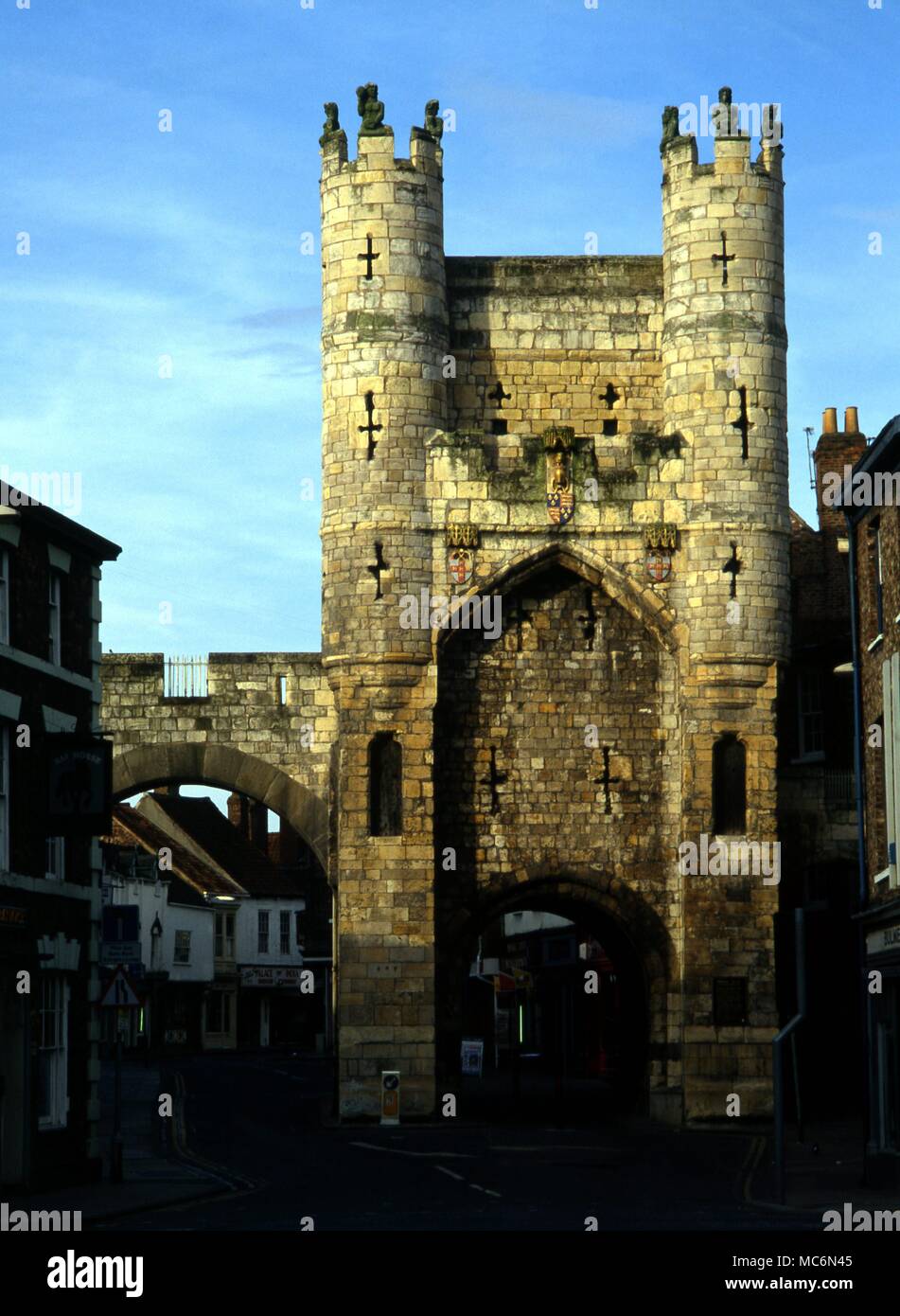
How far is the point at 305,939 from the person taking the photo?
Result: 65.8 meters

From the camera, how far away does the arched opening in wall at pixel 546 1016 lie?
133ft

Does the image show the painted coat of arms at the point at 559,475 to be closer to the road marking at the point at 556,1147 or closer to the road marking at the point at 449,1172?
the road marking at the point at 556,1147

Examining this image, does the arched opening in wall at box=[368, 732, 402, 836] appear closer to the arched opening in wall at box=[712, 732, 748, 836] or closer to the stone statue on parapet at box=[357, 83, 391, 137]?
the arched opening in wall at box=[712, 732, 748, 836]

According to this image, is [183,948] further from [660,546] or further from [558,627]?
[660,546]

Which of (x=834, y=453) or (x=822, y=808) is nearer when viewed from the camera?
(x=822, y=808)

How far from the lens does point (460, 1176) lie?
28.1 meters

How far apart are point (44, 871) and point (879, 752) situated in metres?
10.8

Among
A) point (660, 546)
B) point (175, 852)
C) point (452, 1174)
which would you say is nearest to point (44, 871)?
point (452, 1174)

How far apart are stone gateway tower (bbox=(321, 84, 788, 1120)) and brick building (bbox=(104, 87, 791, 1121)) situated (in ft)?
0.16

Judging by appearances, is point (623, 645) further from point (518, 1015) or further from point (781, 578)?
point (518, 1015)

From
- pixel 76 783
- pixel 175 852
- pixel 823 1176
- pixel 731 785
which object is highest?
pixel 175 852
